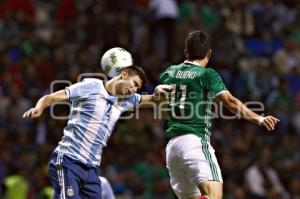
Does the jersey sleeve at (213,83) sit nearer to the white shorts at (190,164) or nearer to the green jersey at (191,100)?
the green jersey at (191,100)

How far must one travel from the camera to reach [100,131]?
790cm

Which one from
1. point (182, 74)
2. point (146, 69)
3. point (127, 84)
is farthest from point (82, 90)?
point (146, 69)

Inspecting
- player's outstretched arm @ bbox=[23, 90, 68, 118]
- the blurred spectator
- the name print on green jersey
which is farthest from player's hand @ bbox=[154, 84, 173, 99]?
the blurred spectator

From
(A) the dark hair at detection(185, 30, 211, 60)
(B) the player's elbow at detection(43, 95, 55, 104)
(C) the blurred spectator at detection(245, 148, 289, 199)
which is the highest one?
(A) the dark hair at detection(185, 30, 211, 60)

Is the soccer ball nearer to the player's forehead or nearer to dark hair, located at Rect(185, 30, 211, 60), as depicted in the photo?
the player's forehead

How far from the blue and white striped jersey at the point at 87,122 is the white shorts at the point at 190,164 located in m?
0.69

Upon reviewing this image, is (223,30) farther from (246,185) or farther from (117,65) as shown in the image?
(117,65)

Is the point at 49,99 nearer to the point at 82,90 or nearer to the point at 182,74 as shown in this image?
the point at 82,90

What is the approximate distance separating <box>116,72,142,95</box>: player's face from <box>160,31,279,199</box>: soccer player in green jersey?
33cm

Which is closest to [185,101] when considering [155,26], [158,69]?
[158,69]

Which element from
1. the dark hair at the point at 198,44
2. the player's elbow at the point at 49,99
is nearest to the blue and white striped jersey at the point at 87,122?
the player's elbow at the point at 49,99

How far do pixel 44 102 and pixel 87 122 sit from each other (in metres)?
0.51

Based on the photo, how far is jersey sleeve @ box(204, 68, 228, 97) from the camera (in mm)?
7559

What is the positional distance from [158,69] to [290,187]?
324 centimetres
